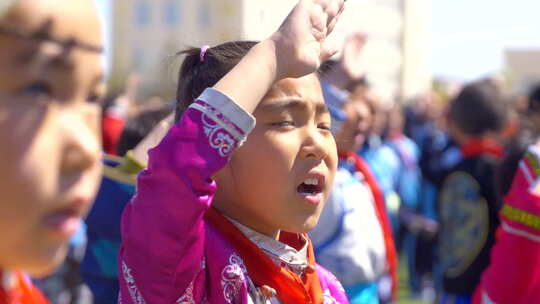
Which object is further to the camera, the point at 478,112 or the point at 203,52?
the point at 478,112

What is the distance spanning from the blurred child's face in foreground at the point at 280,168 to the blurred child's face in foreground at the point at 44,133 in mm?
804

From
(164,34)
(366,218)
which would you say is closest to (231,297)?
(366,218)

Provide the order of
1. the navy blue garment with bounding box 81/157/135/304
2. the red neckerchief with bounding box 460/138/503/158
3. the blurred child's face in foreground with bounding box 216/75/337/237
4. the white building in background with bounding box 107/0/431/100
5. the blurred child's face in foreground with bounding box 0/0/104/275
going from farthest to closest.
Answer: the red neckerchief with bounding box 460/138/503/158, the navy blue garment with bounding box 81/157/135/304, the white building in background with bounding box 107/0/431/100, the blurred child's face in foreground with bounding box 216/75/337/237, the blurred child's face in foreground with bounding box 0/0/104/275

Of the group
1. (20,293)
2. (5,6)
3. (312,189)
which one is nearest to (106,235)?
(312,189)

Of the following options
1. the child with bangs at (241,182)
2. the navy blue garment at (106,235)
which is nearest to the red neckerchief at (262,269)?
the child with bangs at (241,182)

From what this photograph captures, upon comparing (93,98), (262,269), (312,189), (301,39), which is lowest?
(262,269)

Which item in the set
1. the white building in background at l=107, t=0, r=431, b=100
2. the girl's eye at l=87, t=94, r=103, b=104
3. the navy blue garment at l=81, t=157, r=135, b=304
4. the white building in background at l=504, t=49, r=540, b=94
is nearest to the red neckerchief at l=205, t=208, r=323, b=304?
the white building in background at l=107, t=0, r=431, b=100

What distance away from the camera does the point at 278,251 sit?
1978 millimetres

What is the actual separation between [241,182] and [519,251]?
42.9 inches

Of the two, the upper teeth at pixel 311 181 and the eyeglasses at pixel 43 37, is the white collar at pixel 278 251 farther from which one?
the eyeglasses at pixel 43 37

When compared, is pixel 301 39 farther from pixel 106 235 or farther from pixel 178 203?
pixel 106 235

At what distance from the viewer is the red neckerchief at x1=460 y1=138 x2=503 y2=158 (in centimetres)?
532

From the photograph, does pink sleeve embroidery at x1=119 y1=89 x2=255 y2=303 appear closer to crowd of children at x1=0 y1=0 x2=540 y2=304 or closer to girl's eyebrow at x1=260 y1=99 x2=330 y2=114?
crowd of children at x1=0 y1=0 x2=540 y2=304

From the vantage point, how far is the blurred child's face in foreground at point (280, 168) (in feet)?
6.28
